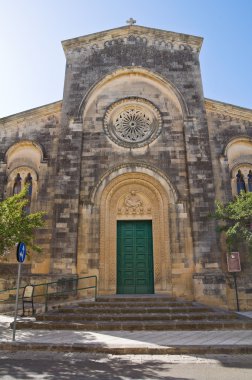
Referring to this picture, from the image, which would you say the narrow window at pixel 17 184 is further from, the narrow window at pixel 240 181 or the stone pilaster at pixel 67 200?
the narrow window at pixel 240 181

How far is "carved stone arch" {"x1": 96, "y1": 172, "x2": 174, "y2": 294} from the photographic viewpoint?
12.5m

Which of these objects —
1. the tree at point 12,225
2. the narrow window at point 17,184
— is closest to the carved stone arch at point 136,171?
the narrow window at point 17,184

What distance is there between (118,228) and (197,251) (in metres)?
3.60

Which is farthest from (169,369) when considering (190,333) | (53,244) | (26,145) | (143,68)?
(143,68)

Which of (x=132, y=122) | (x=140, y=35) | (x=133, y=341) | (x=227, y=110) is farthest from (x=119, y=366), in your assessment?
(x=140, y=35)

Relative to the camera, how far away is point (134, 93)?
596 inches

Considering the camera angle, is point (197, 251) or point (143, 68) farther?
point (143, 68)

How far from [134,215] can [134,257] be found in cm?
187

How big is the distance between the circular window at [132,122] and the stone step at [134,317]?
24.9ft

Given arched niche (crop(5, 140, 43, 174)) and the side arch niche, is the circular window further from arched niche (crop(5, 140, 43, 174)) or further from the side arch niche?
→ the side arch niche

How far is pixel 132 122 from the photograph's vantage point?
14734mm

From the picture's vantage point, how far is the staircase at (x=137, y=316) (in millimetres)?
8781

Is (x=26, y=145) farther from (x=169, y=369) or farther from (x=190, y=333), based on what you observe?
(x=169, y=369)

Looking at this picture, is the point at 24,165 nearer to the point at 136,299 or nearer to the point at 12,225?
the point at 12,225
